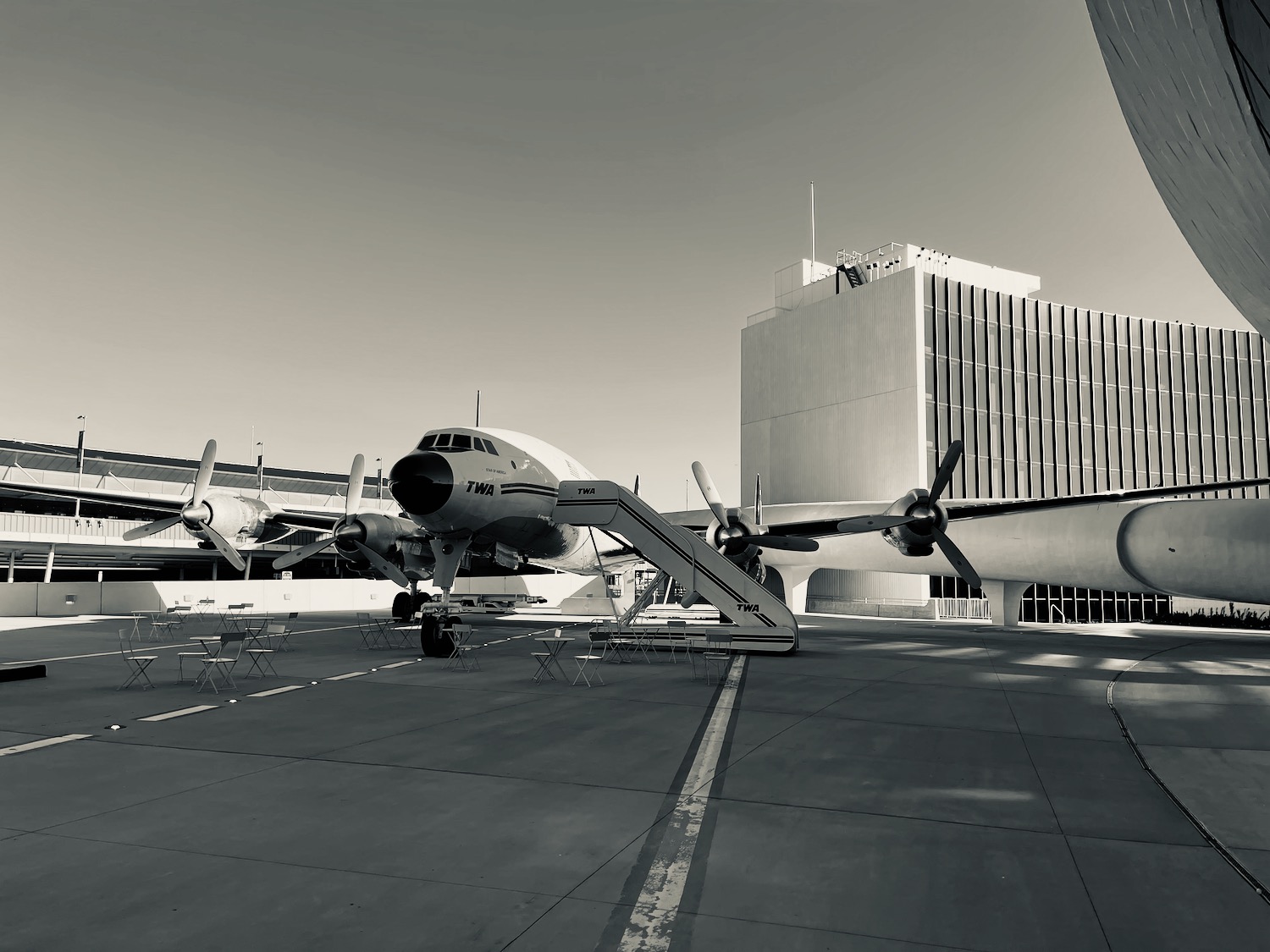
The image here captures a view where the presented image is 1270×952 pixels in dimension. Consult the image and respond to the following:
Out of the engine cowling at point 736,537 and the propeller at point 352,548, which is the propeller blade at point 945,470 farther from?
the propeller at point 352,548

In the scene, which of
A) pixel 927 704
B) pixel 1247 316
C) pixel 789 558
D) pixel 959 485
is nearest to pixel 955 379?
pixel 959 485

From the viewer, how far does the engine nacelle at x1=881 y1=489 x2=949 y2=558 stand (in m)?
22.4

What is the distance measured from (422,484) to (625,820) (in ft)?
39.3

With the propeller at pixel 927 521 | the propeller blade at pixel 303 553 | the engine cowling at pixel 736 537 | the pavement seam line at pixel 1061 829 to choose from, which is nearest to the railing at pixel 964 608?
the propeller at pixel 927 521

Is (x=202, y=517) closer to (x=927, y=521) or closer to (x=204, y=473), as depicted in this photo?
(x=204, y=473)

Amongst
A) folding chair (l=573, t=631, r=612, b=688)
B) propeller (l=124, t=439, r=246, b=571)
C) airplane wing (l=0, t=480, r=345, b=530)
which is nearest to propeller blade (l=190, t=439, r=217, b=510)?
propeller (l=124, t=439, r=246, b=571)

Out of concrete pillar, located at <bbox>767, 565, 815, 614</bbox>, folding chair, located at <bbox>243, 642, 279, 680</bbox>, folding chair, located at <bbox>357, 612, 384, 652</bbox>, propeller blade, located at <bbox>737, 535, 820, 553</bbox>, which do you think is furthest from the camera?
concrete pillar, located at <bbox>767, 565, 815, 614</bbox>

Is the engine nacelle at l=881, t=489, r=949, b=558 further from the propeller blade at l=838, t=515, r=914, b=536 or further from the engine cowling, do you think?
the engine cowling

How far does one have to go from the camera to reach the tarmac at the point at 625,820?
433 centimetres

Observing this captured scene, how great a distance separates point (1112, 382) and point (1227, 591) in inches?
1275

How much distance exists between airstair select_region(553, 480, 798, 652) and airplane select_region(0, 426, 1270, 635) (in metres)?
1.84

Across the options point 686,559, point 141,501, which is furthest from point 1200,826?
point 141,501

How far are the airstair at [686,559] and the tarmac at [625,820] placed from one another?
563cm

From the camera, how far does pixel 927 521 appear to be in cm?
2241
